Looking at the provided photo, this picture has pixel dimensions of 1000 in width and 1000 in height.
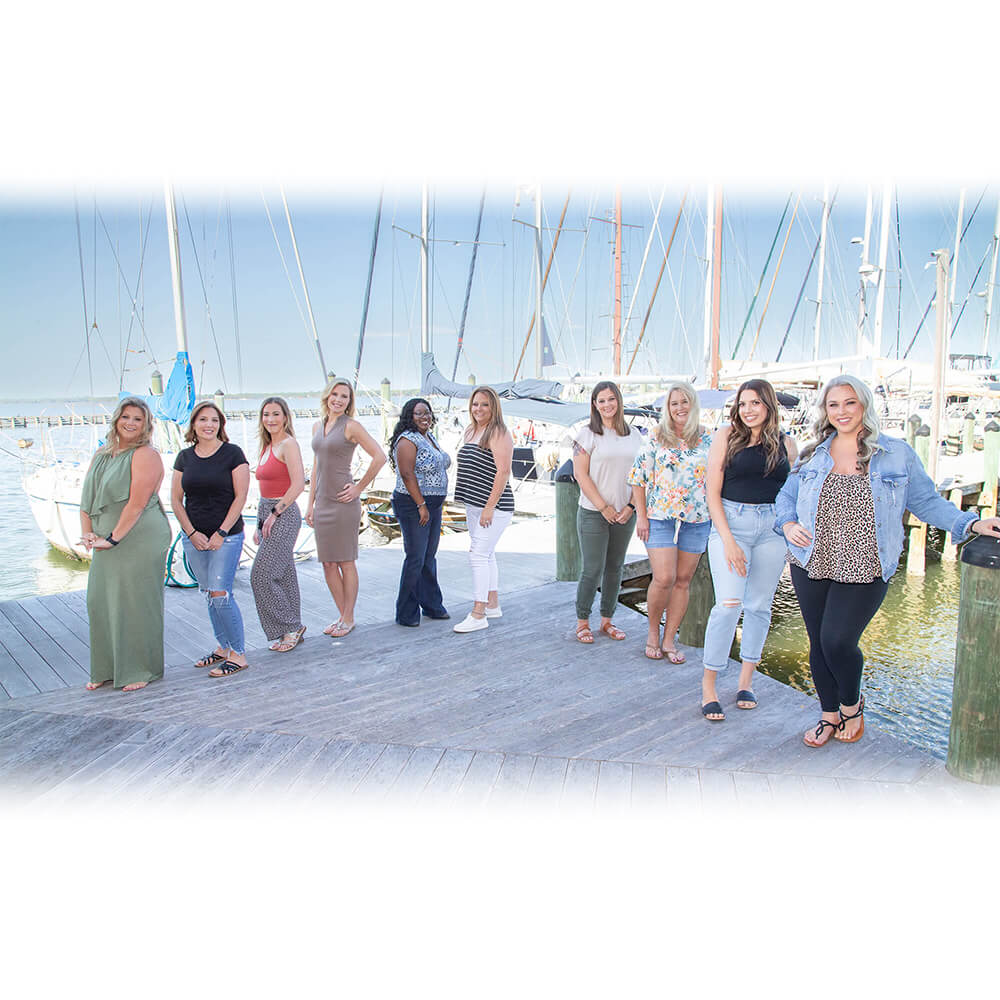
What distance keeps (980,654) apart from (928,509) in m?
0.56

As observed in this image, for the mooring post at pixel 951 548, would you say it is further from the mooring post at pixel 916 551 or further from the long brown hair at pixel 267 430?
the long brown hair at pixel 267 430

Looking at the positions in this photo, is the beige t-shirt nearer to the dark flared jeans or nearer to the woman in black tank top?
the woman in black tank top

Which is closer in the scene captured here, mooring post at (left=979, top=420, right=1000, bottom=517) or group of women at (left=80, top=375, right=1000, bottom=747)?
group of women at (left=80, top=375, right=1000, bottom=747)

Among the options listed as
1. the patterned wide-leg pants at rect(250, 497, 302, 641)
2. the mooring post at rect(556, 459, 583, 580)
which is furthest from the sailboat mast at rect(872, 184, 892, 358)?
the patterned wide-leg pants at rect(250, 497, 302, 641)

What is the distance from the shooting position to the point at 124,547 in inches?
144

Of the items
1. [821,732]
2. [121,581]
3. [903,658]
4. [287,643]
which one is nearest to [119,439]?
[121,581]

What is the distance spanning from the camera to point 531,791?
266cm

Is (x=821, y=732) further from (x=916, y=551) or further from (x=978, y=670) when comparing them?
(x=916, y=551)

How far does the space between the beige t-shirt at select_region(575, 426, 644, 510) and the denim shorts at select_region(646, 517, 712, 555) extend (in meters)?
0.34

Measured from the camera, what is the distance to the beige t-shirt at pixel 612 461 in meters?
4.11

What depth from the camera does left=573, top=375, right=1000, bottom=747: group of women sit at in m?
2.82

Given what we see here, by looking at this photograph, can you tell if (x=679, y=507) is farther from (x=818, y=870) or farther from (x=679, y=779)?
(x=818, y=870)

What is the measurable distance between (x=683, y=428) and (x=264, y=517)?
2.43 m

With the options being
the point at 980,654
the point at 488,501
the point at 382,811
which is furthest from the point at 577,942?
the point at 488,501
